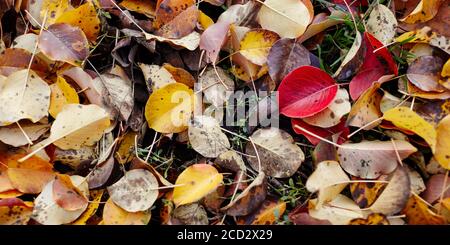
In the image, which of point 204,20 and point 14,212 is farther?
point 204,20

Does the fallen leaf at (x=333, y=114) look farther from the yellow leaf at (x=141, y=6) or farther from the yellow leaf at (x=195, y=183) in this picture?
the yellow leaf at (x=141, y=6)

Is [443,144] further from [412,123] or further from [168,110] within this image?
[168,110]

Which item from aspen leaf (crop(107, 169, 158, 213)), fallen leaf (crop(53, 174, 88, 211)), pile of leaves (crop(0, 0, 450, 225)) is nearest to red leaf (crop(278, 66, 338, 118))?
pile of leaves (crop(0, 0, 450, 225))

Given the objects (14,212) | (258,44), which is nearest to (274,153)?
(258,44)

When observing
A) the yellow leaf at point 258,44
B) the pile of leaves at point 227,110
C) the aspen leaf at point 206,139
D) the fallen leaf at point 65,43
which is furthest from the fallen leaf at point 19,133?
the yellow leaf at point 258,44

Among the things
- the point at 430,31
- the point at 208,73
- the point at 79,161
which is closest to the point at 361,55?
the point at 430,31

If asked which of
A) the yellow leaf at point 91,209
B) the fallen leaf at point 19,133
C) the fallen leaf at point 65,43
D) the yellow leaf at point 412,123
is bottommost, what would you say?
the yellow leaf at point 91,209
